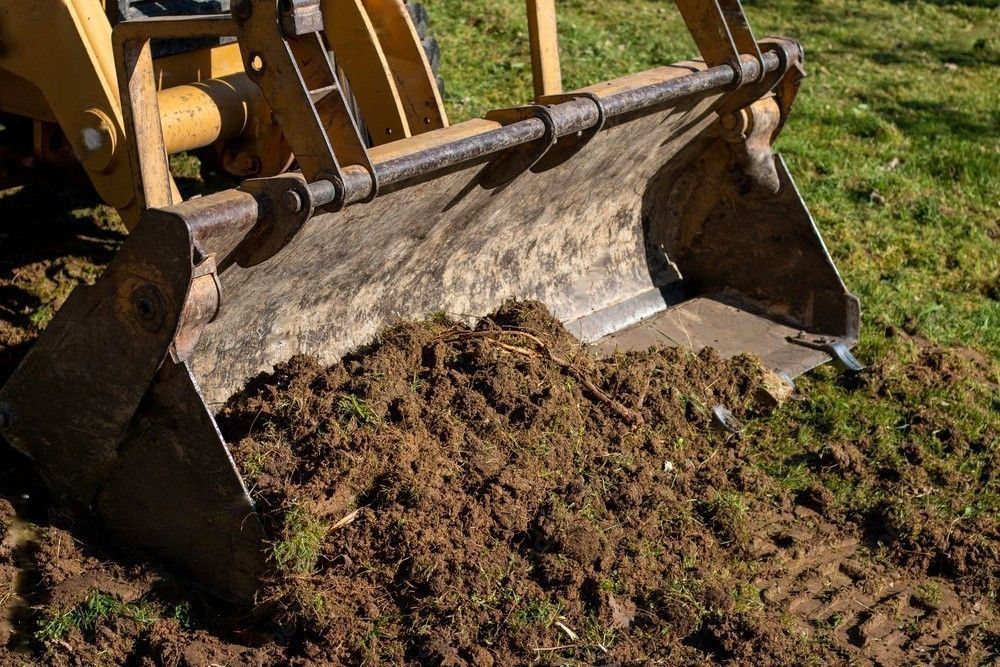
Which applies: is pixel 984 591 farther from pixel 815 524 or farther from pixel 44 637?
pixel 44 637

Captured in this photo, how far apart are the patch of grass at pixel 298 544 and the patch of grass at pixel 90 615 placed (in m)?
0.43

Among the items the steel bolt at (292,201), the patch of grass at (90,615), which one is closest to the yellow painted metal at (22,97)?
the steel bolt at (292,201)

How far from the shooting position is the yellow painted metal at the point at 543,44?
4.73 meters

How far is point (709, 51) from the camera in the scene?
4668mm

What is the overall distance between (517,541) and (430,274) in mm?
1200

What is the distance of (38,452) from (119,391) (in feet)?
1.76

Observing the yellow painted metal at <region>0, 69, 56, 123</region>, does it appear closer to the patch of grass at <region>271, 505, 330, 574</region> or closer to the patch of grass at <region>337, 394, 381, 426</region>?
the patch of grass at <region>337, 394, 381, 426</region>

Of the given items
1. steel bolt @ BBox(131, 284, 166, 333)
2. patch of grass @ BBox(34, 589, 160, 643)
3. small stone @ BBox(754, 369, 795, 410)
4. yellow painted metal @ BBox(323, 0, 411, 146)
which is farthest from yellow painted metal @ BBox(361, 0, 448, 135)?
patch of grass @ BBox(34, 589, 160, 643)

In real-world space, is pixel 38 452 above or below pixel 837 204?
above

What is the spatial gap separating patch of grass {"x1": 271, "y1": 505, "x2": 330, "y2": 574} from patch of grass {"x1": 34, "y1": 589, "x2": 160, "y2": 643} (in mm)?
433

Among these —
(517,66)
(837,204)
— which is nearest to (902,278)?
(837,204)

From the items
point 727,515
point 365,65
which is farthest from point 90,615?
point 365,65

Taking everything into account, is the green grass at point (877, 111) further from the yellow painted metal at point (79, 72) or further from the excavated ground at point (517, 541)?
the yellow painted metal at point (79, 72)

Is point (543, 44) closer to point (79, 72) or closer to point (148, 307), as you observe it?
point (79, 72)
